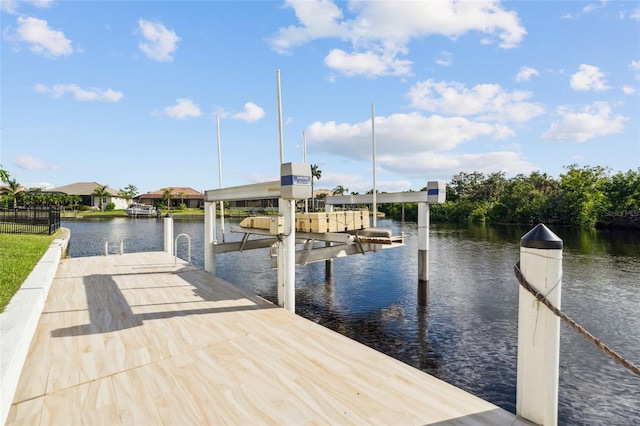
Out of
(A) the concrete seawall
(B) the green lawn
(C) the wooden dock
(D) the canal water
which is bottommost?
(D) the canal water

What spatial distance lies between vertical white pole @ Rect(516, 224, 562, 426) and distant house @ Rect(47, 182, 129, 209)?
91097 mm

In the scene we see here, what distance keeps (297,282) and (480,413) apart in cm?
1145

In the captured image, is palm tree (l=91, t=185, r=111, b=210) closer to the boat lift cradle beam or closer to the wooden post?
the boat lift cradle beam

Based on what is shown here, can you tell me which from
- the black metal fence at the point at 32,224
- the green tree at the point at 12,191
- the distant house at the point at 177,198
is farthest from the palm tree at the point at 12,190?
the black metal fence at the point at 32,224

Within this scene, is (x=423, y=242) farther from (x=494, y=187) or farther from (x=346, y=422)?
(x=494, y=187)

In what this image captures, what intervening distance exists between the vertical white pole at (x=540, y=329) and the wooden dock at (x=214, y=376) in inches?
12.8

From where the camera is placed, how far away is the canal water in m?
6.26

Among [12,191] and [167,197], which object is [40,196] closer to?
[12,191]

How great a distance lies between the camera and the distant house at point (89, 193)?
79188 millimetres

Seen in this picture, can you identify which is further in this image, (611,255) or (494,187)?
(494,187)

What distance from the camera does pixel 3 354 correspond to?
330 centimetres

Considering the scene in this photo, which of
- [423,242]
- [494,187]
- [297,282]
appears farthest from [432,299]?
[494,187]

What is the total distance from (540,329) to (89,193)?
3742 inches

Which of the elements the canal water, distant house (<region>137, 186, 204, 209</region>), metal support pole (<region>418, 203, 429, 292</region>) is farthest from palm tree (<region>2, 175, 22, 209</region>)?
metal support pole (<region>418, 203, 429, 292</region>)
